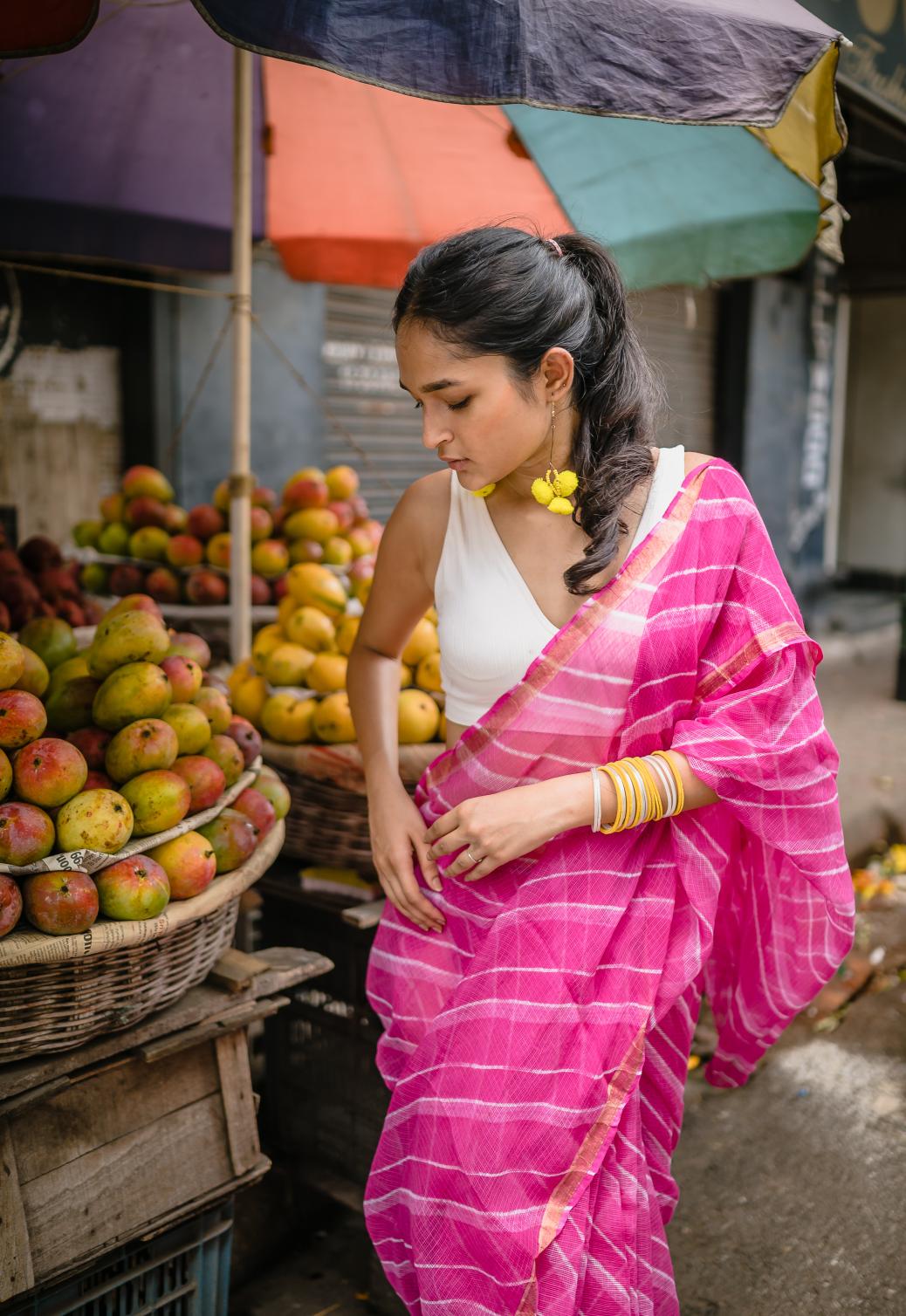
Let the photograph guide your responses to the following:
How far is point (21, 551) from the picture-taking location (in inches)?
156

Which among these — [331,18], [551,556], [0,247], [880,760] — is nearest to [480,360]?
[551,556]

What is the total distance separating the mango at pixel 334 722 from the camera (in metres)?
2.77

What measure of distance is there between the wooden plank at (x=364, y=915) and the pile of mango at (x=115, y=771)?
11.1 inches

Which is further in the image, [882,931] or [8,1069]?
[882,931]

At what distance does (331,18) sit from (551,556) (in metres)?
0.85

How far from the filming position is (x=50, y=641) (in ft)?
7.97

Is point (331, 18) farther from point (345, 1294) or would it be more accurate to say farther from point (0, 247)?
point (0, 247)

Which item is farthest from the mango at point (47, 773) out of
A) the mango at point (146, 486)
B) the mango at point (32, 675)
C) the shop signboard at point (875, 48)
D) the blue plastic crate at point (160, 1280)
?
the shop signboard at point (875, 48)

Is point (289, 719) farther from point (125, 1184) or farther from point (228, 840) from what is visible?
point (125, 1184)

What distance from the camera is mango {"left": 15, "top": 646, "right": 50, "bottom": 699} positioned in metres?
2.14

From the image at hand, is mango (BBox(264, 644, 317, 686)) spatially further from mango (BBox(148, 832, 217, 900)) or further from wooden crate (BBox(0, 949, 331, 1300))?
mango (BBox(148, 832, 217, 900))

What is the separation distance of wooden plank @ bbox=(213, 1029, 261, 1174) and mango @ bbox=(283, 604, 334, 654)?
119cm

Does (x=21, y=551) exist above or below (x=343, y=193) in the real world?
below

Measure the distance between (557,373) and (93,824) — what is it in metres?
1.06
